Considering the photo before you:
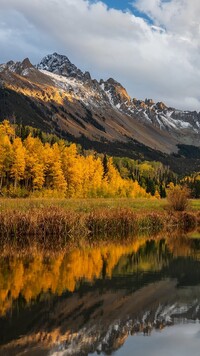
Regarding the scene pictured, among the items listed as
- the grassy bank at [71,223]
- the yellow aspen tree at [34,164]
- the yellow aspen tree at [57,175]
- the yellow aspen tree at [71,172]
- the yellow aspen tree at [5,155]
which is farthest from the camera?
the yellow aspen tree at [71,172]

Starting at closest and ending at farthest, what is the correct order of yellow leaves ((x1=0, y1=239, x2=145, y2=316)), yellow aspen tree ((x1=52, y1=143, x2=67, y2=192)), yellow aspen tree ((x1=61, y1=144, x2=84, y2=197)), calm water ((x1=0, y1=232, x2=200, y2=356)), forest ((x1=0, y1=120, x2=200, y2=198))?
calm water ((x1=0, y1=232, x2=200, y2=356)), yellow leaves ((x1=0, y1=239, x2=145, y2=316)), forest ((x1=0, y1=120, x2=200, y2=198)), yellow aspen tree ((x1=52, y1=143, x2=67, y2=192)), yellow aspen tree ((x1=61, y1=144, x2=84, y2=197))

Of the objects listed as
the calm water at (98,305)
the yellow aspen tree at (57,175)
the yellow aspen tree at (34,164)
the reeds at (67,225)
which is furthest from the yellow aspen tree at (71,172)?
the calm water at (98,305)

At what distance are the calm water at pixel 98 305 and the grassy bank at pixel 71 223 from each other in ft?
21.8

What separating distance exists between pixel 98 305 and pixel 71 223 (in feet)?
72.1

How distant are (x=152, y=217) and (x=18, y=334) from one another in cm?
3901

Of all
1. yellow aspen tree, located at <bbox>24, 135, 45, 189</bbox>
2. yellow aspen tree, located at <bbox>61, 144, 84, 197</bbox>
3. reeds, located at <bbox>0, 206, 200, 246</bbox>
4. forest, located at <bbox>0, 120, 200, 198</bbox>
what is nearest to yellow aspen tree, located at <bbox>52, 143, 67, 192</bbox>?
forest, located at <bbox>0, 120, 200, 198</bbox>

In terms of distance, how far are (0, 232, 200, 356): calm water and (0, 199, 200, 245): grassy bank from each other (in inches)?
262

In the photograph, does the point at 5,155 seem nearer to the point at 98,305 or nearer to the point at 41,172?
the point at 41,172

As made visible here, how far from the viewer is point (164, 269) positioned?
25359 millimetres

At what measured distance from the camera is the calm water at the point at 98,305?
40.7 feet

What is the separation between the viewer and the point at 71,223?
38625mm

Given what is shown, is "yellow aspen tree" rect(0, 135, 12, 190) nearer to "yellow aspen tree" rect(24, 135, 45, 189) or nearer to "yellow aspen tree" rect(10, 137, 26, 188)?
"yellow aspen tree" rect(10, 137, 26, 188)

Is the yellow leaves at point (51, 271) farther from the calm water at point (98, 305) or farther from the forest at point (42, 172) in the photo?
the forest at point (42, 172)

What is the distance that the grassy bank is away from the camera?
3562cm
